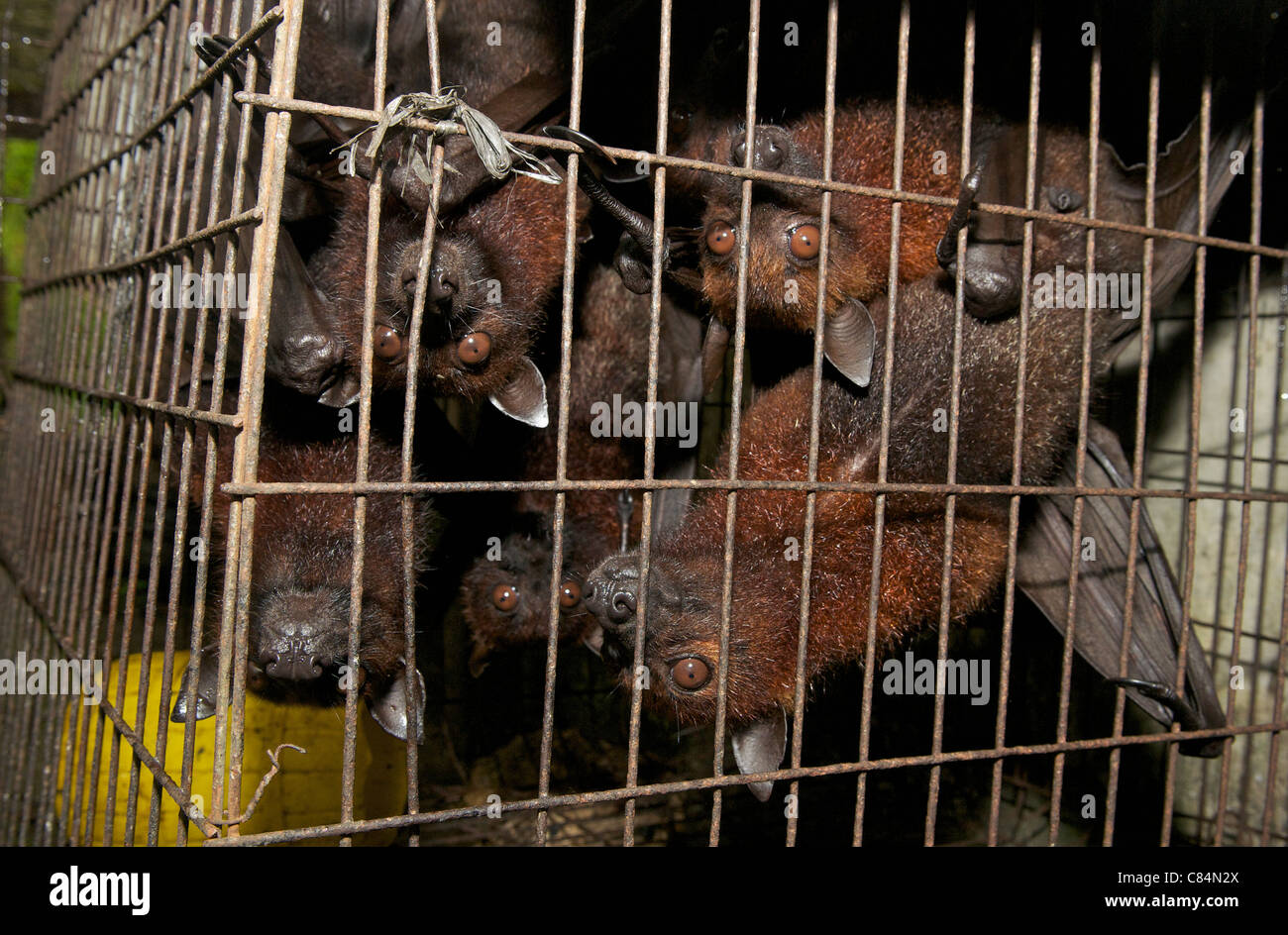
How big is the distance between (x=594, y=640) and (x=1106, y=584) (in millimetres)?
1918

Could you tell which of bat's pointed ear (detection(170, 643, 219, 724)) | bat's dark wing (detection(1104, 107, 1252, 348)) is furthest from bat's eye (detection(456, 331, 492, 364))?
bat's dark wing (detection(1104, 107, 1252, 348))

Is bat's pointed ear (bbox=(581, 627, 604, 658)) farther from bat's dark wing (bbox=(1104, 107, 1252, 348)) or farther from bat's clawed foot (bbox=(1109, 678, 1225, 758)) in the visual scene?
bat's dark wing (bbox=(1104, 107, 1252, 348))

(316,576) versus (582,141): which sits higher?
(582,141)

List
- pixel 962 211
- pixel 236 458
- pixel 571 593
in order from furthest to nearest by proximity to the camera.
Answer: pixel 571 593 → pixel 962 211 → pixel 236 458

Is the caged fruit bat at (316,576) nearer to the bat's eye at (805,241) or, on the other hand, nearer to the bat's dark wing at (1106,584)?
the bat's eye at (805,241)

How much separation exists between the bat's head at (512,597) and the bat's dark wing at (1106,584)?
171cm

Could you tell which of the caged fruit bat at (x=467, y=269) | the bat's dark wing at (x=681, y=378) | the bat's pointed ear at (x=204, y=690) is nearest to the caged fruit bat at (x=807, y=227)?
the bat's dark wing at (x=681, y=378)

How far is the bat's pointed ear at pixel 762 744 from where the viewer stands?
280 centimetres

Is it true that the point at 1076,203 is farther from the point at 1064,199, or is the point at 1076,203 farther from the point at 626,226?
the point at 626,226

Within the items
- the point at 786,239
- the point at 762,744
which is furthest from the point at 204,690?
the point at 786,239

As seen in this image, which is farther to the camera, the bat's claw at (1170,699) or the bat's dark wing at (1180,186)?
the bat's dark wing at (1180,186)

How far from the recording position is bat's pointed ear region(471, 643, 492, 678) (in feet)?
11.5

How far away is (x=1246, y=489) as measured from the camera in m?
2.74

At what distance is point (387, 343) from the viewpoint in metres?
2.51
